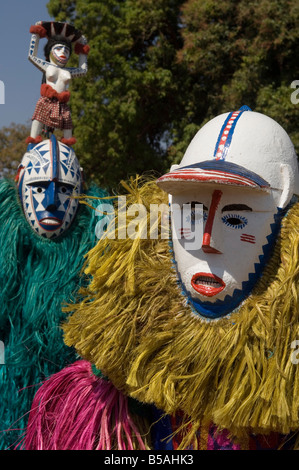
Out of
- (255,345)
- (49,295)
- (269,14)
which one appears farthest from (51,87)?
(269,14)

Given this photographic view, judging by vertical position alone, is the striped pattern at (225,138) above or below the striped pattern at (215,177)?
above

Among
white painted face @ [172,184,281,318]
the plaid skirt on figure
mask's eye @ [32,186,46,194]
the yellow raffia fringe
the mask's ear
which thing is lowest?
the yellow raffia fringe

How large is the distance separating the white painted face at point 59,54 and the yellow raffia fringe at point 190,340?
5.07ft

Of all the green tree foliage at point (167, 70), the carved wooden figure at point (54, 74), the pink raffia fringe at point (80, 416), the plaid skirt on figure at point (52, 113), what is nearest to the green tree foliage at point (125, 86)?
the green tree foliage at point (167, 70)

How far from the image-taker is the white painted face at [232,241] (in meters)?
1.75

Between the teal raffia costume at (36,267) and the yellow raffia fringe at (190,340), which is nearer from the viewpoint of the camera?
the yellow raffia fringe at (190,340)

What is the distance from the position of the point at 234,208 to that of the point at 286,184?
0.64 ft

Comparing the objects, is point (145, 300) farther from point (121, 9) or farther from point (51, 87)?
point (121, 9)

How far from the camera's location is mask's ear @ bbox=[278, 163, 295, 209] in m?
1.79

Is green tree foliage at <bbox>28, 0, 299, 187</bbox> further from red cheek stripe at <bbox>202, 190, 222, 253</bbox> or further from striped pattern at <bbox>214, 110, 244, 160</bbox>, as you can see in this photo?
red cheek stripe at <bbox>202, 190, 222, 253</bbox>

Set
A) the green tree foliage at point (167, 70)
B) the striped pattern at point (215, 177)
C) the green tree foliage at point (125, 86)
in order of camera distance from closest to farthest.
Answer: the striped pattern at point (215, 177), the green tree foliage at point (167, 70), the green tree foliage at point (125, 86)

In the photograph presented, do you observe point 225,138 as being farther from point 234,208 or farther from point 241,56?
point 241,56

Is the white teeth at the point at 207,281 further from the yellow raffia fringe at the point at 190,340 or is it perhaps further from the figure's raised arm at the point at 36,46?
the figure's raised arm at the point at 36,46

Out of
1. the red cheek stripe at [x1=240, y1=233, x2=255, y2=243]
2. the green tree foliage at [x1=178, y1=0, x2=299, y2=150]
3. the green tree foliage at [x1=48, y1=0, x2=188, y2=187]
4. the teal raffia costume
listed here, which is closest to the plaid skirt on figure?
the teal raffia costume
